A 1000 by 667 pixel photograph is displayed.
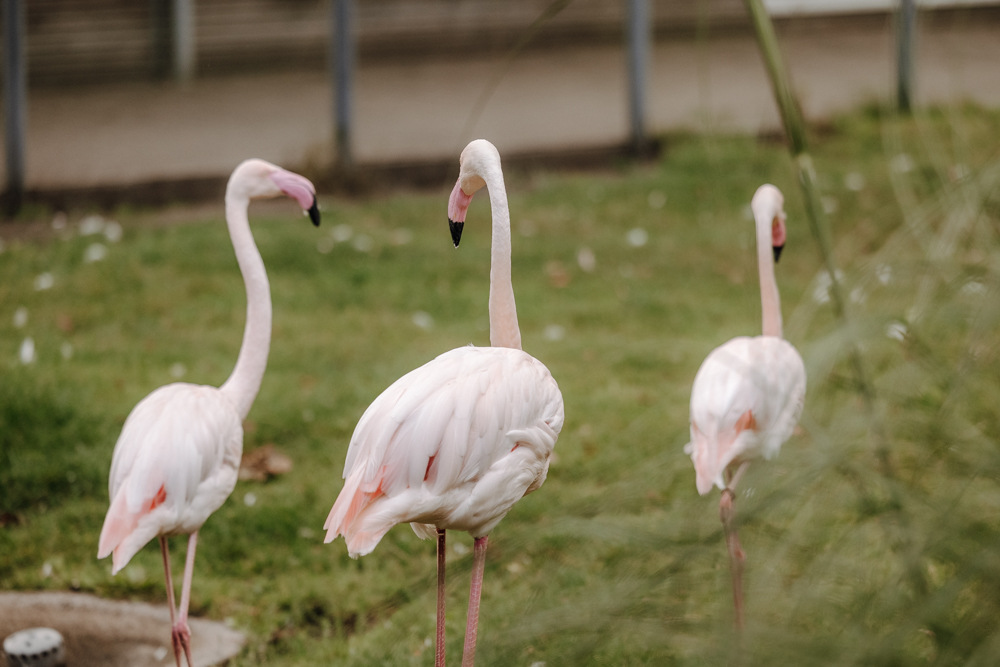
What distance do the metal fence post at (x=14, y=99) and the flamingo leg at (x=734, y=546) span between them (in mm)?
4955

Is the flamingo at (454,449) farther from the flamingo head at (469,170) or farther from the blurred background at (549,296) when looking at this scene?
the blurred background at (549,296)

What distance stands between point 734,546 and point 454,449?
867 millimetres

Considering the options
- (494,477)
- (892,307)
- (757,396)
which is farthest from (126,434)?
(892,307)

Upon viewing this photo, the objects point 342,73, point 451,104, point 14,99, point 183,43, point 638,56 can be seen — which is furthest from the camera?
point 183,43

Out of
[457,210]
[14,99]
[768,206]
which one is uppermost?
[457,210]

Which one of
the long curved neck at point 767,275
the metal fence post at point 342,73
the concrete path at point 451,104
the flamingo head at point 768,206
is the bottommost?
the concrete path at point 451,104

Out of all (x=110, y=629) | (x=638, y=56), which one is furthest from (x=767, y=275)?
(x=638, y=56)

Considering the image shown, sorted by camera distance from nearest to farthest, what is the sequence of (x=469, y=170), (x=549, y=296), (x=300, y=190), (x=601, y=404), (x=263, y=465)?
(x=469, y=170), (x=300, y=190), (x=263, y=465), (x=601, y=404), (x=549, y=296)

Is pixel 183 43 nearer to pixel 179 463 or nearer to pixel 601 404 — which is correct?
pixel 601 404

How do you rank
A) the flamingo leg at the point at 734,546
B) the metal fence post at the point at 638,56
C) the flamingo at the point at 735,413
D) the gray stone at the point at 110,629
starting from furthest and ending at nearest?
the metal fence post at the point at 638,56 < the gray stone at the point at 110,629 < the flamingo at the point at 735,413 < the flamingo leg at the point at 734,546

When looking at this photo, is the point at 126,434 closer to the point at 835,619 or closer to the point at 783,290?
the point at 835,619

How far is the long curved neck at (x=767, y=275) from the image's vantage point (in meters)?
2.99

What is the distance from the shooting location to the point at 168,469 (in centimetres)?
252

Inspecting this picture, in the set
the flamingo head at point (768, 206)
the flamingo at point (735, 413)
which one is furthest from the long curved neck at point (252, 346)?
the flamingo head at point (768, 206)
